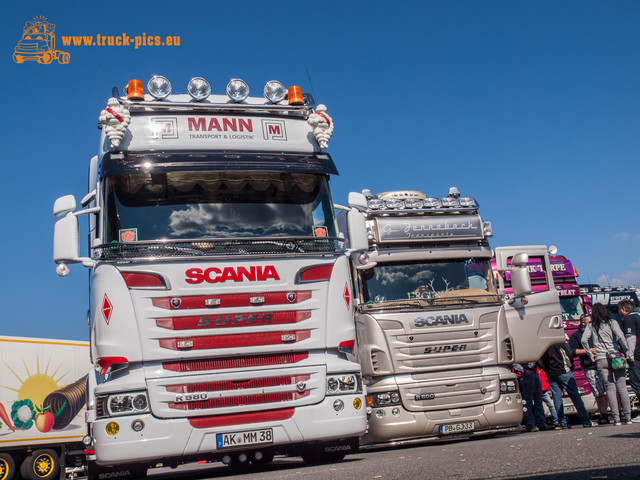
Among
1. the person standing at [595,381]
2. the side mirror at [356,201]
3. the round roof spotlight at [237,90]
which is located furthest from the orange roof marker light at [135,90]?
the person standing at [595,381]

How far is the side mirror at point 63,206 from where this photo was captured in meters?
7.70

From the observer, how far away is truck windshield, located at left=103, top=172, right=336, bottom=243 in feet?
25.1

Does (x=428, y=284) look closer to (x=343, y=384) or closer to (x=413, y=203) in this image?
(x=413, y=203)

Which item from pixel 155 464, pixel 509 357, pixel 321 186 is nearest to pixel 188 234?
pixel 321 186

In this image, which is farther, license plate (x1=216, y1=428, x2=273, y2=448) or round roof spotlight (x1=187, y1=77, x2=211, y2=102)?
round roof spotlight (x1=187, y1=77, x2=211, y2=102)

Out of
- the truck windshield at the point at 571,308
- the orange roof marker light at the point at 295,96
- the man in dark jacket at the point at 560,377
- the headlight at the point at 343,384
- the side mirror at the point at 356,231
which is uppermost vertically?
the orange roof marker light at the point at 295,96

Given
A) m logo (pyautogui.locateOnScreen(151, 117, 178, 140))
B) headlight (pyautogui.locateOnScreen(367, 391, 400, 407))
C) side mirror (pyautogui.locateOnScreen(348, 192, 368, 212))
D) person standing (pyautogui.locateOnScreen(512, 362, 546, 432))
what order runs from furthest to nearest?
1. person standing (pyautogui.locateOnScreen(512, 362, 546, 432))
2. headlight (pyautogui.locateOnScreen(367, 391, 400, 407))
3. side mirror (pyautogui.locateOnScreen(348, 192, 368, 212))
4. m logo (pyautogui.locateOnScreen(151, 117, 178, 140))

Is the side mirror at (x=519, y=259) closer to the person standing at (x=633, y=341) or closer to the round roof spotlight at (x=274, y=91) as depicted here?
the person standing at (x=633, y=341)

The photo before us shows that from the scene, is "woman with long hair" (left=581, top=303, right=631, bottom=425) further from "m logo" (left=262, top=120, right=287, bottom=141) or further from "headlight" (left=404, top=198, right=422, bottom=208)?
"m logo" (left=262, top=120, right=287, bottom=141)

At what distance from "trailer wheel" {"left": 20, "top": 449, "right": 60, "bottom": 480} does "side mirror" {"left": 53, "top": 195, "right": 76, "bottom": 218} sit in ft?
40.4

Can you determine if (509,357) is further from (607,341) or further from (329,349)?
(329,349)

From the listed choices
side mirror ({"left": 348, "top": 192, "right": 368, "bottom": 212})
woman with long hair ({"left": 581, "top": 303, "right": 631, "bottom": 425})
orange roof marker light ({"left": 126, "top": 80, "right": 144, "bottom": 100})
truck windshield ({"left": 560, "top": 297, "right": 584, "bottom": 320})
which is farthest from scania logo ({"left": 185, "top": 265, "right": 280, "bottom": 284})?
truck windshield ({"left": 560, "top": 297, "right": 584, "bottom": 320})

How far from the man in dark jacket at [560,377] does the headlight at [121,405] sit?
785 centimetres

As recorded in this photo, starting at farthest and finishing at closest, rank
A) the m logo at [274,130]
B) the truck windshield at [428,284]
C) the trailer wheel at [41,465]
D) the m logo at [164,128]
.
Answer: the trailer wheel at [41,465], the truck windshield at [428,284], the m logo at [274,130], the m logo at [164,128]
